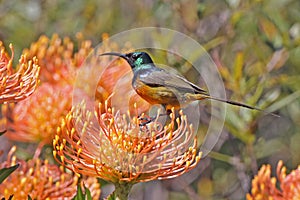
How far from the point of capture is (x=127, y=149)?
1.80 metres

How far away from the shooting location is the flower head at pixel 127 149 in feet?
5.85

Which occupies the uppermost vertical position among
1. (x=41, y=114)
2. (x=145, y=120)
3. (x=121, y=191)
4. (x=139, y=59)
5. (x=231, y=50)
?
(x=231, y=50)

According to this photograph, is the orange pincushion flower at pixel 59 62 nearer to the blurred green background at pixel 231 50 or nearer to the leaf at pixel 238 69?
the blurred green background at pixel 231 50

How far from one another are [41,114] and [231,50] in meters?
0.88

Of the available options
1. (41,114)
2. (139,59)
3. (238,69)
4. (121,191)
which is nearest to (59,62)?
(41,114)

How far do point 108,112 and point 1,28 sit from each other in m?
1.86

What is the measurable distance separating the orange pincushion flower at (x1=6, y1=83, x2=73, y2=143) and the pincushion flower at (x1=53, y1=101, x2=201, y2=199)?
0.70 meters

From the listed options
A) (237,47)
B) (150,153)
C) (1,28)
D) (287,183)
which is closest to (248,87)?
(237,47)

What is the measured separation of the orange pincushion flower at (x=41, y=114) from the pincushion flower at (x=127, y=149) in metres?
0.70

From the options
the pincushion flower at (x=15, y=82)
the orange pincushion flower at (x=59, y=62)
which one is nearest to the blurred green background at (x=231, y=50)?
the orange pincushion flower at (x=59, y=62)

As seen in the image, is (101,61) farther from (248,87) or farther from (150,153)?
(150,153)

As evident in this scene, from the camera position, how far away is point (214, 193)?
3225 millimetres

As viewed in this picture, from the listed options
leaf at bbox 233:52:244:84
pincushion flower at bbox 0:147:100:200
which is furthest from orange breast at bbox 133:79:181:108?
leaf at bbox 233:52:244:84

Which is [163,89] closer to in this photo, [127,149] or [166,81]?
[166,81]
